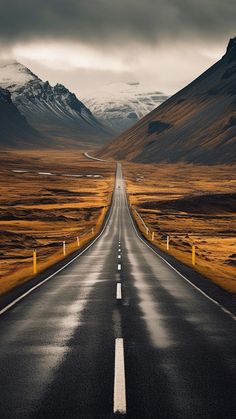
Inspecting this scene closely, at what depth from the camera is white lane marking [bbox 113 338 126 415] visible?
8.24 m

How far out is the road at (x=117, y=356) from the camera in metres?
8.41

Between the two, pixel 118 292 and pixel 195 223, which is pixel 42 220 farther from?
pixel 118 292

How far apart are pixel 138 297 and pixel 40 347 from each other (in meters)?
8.55

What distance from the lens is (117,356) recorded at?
11414 mm

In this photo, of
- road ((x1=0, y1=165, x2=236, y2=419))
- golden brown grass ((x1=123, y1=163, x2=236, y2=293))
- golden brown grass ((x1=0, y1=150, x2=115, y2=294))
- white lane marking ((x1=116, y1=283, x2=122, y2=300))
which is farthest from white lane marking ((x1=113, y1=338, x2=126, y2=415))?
golden brown grass ((x1=123, y1=163, x2=236, y2=293))

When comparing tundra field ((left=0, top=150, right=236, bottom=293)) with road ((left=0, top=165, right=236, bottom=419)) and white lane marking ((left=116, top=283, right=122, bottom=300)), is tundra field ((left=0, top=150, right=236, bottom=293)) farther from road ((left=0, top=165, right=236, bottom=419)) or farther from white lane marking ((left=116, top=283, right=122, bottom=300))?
road ((left=0, top=165, right=236, bottom=419))

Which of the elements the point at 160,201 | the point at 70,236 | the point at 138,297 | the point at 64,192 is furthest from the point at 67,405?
the point at 64,192

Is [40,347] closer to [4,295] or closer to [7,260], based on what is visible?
[4,295]

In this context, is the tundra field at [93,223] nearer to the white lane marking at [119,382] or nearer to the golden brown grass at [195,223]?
the golden brown grass at [195,223]

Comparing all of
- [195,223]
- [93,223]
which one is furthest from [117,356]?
[195,223]

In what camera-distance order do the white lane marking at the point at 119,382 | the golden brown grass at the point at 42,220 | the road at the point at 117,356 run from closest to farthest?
1. the white lane marking at the point at 119,382
2. the road at the point at 117,356
3. the golden brown grass at the point at 42,220

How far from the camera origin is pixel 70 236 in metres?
80.6

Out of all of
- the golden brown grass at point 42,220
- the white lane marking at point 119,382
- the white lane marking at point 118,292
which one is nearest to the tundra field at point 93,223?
the golden brown grass at point 42,220

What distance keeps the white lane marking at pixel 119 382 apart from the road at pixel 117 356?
2 cm
